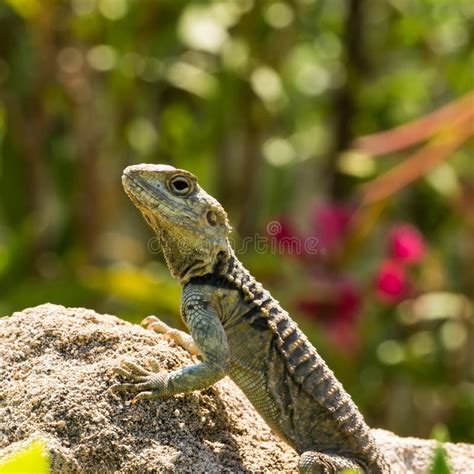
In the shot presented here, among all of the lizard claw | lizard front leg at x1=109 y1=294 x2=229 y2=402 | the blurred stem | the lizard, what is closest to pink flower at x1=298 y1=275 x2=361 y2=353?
the blurred stem

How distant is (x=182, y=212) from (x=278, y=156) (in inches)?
217

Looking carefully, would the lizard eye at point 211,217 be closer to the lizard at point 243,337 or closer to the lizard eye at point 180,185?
A: the lizard at point 243,337

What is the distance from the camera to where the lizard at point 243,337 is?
15.6 ft

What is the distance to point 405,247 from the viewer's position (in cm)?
839

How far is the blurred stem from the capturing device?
10.1 meters

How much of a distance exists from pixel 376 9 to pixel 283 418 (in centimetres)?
670

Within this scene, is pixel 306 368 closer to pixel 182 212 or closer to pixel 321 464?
pixel 321 464

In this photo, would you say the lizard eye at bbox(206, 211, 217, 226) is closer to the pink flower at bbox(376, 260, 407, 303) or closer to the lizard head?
the lizard head

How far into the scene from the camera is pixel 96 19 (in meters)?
9.95

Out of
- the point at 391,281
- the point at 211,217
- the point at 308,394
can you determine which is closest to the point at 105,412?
the point at 308,394

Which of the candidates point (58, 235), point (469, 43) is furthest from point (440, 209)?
point (58, 235)

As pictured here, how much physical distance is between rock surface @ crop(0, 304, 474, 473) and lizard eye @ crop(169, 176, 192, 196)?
64 centimetres

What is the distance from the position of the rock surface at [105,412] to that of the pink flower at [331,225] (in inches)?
144

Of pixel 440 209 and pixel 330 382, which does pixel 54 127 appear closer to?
pixel 440 209
